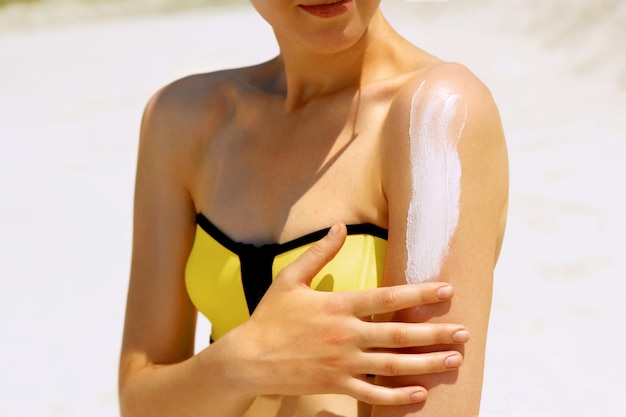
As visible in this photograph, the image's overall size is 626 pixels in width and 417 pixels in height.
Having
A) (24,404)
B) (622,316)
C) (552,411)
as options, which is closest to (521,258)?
Result: (622,316)

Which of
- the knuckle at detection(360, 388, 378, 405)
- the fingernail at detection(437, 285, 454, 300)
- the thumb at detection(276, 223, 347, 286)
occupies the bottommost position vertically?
the knuckle at detection(360, 388, 378, 405)

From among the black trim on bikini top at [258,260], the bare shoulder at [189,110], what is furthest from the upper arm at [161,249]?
the black trim on bikini top at [258,260]

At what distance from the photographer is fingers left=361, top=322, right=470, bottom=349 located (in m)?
1.33

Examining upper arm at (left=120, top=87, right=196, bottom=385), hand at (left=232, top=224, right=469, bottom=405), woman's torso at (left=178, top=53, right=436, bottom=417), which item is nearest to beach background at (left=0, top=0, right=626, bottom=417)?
upper arm at (left=120, top=87, right=196, bottom=385)

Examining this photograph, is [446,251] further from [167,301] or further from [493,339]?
[493,339]

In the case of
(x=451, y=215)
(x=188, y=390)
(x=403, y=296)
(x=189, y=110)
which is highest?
(x=189, y=110)

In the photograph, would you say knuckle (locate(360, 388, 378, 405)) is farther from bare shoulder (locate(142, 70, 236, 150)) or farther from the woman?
bare shoulder (locate(142, 70, 236, 150))

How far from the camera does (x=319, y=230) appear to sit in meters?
1.54

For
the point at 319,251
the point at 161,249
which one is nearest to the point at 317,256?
the point at 319,251

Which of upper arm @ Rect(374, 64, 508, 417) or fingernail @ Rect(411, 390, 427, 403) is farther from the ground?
upper arm @ Rect(374, 64, 508, 417)

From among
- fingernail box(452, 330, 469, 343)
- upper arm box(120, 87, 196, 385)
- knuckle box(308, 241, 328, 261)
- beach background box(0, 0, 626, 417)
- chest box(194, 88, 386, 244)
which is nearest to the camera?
fingernail box(452, 330, 469, 343)

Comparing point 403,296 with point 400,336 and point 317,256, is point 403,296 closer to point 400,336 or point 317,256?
point 400,336

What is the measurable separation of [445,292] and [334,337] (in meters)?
0.18

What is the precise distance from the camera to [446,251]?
1.40 metres
